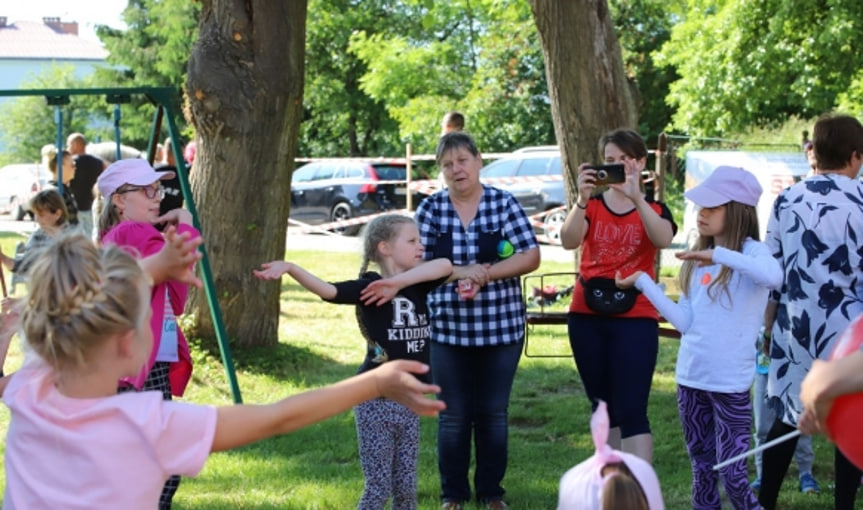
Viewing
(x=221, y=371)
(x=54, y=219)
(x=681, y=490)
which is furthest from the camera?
(x=221, y=371)

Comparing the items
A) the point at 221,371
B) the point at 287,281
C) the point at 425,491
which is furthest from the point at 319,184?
the point at 425,491

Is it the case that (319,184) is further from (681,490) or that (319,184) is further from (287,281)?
(681,490)

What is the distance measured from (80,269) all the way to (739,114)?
24794 mm

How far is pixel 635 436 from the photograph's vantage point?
5473mm

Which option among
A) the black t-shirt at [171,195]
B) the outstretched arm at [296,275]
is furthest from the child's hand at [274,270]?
the black t-shirt at [171,195]

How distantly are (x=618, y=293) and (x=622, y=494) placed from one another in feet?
9.55

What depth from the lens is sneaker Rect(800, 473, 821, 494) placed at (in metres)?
5.93

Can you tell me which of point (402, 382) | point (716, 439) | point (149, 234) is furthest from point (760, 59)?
point (402, 382)

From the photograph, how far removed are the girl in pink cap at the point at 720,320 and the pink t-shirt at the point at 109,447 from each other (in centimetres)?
264

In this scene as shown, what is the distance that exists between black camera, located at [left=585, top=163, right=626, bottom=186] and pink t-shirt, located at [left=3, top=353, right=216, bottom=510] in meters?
3.13

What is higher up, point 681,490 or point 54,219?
point 54,219

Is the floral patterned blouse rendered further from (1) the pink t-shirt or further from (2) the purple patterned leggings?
(1) the pink t-shirt

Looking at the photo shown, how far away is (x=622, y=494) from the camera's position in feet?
8.64

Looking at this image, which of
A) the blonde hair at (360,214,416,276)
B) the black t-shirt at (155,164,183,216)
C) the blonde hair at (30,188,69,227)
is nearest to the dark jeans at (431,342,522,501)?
the blonde hair at (360,214,416,276)
